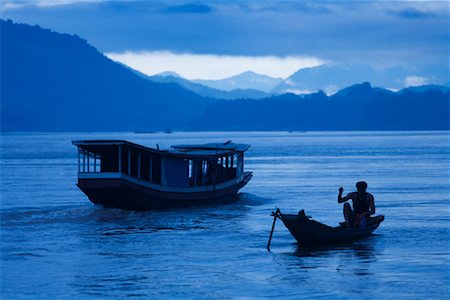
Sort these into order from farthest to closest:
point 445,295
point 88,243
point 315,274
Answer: point 88,243 < point 315,274 < point 445,295

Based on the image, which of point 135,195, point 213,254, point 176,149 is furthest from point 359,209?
point 176,149

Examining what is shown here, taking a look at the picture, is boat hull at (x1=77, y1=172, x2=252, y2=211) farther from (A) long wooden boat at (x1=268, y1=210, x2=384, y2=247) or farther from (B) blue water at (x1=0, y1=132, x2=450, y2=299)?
(A) long wooden boat at (x1=268, y1=210, x2=384, y2=247)

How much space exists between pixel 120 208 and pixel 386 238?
44.7 ft

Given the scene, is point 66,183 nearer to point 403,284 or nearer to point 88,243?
point 88,243

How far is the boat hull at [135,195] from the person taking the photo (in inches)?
1468

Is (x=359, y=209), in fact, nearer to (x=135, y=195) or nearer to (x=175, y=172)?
(x=135, y=195)

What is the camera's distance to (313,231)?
28.9m

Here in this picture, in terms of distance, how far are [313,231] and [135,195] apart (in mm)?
12053

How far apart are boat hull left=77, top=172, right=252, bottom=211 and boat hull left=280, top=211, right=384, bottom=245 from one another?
11.0 meters

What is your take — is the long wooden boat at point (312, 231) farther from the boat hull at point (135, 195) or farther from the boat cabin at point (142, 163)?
the boat cabin at point (142, 163)

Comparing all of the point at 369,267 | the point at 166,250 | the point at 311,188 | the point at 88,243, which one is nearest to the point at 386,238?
the point at 369,267

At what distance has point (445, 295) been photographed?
21.9m

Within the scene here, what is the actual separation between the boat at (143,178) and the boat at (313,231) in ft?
35.0

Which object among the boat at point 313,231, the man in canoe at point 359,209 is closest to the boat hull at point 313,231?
the boat at point 313,231
